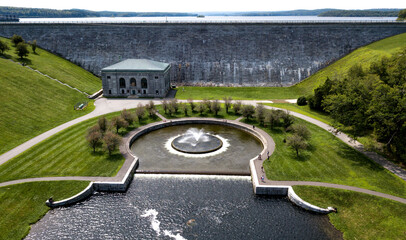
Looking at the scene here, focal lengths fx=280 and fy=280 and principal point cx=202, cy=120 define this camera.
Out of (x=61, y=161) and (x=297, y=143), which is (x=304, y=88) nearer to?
(x=297, y=143)

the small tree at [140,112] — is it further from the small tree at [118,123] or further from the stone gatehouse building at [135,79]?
the stone gatehouse building at [135,79]

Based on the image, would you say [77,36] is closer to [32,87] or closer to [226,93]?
[32,87]

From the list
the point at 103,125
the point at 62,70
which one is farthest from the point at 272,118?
the point at 62,70

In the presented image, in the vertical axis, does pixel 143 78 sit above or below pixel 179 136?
above

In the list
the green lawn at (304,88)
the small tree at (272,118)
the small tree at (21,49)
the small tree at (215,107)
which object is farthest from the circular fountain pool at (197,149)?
the small tree at (21,49)

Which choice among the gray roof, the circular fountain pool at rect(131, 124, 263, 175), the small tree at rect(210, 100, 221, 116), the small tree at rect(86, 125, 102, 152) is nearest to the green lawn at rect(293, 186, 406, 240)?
the circular fountain pool at rect(131, 124, 263, 175)

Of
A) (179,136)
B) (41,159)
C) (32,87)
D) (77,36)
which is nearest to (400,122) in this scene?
(179,136)

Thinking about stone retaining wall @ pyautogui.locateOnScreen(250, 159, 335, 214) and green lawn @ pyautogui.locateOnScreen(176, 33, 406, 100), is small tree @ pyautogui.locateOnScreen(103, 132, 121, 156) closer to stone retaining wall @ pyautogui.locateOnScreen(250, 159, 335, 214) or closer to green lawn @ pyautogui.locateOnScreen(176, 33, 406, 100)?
stone retaining wall @ pyautogui.locateOnScreen(250, 159, 335, 214)
